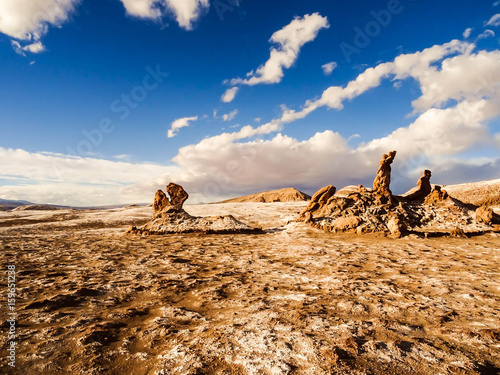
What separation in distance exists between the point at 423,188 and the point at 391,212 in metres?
5.00

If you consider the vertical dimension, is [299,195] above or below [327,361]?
above

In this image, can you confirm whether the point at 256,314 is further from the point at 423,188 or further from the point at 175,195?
the point at 423,188

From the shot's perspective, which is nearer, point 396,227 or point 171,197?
point 396,227

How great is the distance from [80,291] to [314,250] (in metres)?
8.58

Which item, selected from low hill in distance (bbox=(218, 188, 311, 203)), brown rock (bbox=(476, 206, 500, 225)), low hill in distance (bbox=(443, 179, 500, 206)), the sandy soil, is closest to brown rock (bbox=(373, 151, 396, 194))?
brown rock (bbox=(476, 206, 500, 225))

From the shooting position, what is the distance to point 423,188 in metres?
19.4

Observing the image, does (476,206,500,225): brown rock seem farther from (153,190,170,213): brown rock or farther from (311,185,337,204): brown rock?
(153,190,170,213): brown rock

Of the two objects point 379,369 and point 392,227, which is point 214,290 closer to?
point 379,369

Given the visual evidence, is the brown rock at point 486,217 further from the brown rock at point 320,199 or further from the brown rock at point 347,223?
the brown rock at point 320,199

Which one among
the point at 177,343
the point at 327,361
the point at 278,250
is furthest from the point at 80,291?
the point at 278,250

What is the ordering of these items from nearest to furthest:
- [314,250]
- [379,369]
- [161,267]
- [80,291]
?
1. [379,369]
2. [80,291]
3. [161,267]
4. [314,250]

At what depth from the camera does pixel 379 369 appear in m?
3.05

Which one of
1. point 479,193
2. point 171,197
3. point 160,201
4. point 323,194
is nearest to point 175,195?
point 171,197

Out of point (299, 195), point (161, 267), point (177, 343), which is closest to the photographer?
point (177, 343)
